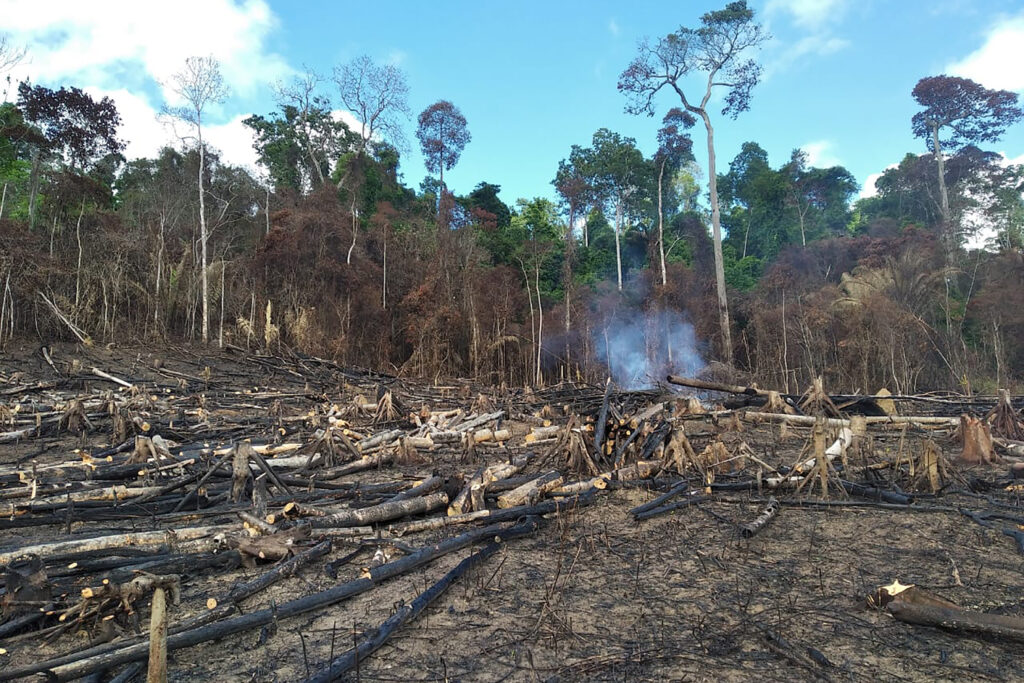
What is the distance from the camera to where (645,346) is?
23359 millimetres

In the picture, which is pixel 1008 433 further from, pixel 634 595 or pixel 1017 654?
pixel 634 595

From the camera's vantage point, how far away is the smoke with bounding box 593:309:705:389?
21.7 meters

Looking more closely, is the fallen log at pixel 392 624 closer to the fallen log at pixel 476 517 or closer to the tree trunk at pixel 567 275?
the fallen log at pixel 476 517

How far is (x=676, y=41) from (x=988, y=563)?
924 inches

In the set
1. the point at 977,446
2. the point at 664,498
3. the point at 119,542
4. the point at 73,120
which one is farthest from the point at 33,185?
the point at 977,446

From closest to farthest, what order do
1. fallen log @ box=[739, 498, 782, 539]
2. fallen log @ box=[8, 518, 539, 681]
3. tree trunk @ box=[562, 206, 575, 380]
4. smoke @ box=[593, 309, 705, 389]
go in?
fallen log @ box=[8, 518, 539, 681] < fallen log @ box=[739, 498, 782, 539] < tree trunk @ box=[562, 206, 575, 380] < smoke @ box=[593, 309, 705, 389]

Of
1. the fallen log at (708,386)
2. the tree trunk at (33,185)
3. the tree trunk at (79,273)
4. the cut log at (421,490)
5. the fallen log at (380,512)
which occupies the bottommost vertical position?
the fallen log at (380,512)

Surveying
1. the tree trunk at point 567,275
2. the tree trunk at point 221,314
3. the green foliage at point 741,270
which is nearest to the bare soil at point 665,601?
the tree trunk at point 221,314

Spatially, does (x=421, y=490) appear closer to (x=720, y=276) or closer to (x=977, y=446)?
(x=977, y=446)

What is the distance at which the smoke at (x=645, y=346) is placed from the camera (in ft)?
71.3

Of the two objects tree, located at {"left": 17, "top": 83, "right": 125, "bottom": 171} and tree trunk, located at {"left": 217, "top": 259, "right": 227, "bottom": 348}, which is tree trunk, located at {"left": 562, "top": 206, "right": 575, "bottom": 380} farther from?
tree, located at {"left": 17, "top": 83, "right": 125, "bottom": 171}

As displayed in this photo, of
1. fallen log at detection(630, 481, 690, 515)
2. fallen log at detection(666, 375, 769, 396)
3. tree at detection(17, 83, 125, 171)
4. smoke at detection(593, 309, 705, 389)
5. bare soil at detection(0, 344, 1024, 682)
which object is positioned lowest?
bare soil at detection(0, 344, 1024, 682)

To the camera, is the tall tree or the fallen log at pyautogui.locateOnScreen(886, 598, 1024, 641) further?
the tall tree

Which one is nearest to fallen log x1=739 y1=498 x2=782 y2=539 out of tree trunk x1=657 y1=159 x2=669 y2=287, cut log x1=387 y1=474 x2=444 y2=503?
cut log x1=387 y1=474 x2=444 y2=503
